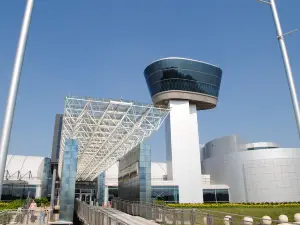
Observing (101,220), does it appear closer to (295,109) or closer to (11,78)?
(11,78)

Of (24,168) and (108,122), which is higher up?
(108,122)

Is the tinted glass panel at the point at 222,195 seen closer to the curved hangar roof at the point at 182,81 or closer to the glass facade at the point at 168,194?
the glass facade at the point at 168,194

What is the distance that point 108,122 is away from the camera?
29.1 metres

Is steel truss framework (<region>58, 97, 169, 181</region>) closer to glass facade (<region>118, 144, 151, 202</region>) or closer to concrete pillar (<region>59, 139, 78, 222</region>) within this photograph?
glass facade (<region>118, 144, 151, 202</region>)

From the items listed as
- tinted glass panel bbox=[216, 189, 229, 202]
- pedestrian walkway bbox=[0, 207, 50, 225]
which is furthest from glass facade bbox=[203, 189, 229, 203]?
pedestrian walkway bbox=[0, 207, 50, 225]

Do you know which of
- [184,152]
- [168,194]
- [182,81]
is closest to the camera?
[168,194]

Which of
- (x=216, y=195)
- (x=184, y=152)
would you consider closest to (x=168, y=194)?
(x=184, y=152)

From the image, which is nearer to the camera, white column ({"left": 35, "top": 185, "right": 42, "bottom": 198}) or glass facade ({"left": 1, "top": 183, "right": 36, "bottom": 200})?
glass facade ({"left": 1, "top": 183, "right": 36, "bottom": 200})

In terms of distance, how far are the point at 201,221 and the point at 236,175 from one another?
38012mm

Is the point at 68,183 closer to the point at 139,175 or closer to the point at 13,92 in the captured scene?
the point at 139,175

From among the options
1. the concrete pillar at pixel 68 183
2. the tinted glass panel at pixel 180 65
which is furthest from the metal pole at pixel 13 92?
the tinted glass panel at pixel 180 65

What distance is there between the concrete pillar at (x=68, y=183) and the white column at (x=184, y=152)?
90.1ft

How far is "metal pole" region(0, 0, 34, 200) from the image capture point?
6023 mm

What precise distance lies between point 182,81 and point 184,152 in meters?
12.9
